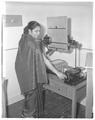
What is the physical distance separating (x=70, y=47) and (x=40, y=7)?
1.01ft

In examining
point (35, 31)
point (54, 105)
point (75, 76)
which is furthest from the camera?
point (54, 105)

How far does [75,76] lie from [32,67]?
276 millimetres

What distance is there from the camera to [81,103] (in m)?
1.09

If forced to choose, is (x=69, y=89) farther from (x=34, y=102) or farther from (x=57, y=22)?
(x=57, y=22)

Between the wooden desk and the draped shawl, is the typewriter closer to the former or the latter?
the wooden desk

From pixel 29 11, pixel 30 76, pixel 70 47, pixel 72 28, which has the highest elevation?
pixel 29 11

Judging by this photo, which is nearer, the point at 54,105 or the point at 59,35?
the point at 59,35

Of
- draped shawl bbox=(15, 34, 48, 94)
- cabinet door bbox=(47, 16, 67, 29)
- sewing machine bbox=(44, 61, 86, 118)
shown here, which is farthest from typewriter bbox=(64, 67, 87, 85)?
cabinet door bbox=(47, 16, 67, 29)

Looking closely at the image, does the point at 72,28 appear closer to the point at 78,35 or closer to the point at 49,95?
the point at 78,35

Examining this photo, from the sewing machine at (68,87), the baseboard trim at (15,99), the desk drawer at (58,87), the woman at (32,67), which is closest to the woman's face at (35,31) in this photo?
the woman at (32,67)

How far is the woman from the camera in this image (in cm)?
85

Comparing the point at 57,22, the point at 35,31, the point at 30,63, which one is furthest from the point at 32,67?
the point at 57,22

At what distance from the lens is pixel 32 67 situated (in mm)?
868

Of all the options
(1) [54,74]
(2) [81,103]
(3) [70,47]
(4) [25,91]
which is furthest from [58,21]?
(2) [81,103]
